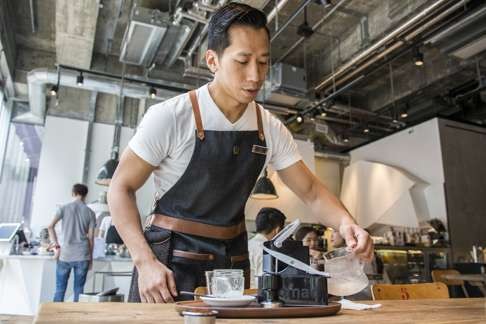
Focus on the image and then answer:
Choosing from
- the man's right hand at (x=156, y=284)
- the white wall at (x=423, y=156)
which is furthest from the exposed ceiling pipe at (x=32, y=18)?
the white wall at (x=423, y=156)

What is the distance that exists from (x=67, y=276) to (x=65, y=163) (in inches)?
122

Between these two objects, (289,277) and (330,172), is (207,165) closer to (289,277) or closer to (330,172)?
(289,277)

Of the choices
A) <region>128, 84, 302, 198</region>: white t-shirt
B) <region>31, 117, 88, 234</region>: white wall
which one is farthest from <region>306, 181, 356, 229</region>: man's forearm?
<region>31, 117, 88, 234</region>: white wall

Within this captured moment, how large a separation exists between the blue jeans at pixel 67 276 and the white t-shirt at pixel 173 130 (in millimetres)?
4027

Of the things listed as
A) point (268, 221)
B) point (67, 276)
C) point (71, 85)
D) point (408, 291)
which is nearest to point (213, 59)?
point (408, 291)

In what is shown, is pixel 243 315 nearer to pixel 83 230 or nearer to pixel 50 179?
pixel 83 230

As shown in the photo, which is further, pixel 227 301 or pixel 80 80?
pixel 80 80

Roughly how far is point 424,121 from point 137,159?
702 centimetres

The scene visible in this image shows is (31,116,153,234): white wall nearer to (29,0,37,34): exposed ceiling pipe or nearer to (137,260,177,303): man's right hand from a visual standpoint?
(29,0,37,34): exposed ceiling pipe

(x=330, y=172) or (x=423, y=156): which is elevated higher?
(x=330, y=172)

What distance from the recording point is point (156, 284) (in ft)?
3.51

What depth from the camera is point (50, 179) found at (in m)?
7.31

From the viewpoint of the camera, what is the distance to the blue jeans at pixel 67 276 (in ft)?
15.8

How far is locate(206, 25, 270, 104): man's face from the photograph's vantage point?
51.2 inches
